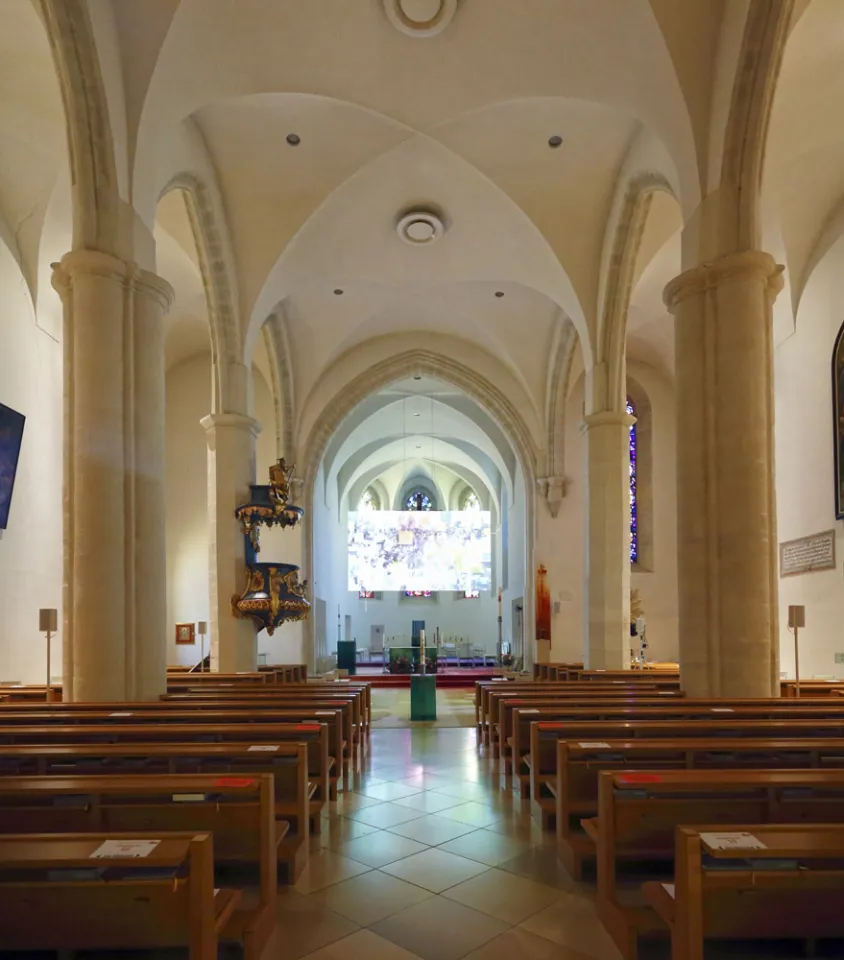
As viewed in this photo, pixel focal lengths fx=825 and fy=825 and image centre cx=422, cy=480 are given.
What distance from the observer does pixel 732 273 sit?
6.86 meters

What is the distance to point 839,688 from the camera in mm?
7801

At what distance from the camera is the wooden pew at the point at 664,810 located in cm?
280

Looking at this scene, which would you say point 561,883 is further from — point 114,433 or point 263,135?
point 263,135

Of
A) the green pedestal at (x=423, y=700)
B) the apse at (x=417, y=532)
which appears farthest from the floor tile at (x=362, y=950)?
the apse at (x=417, y=532)

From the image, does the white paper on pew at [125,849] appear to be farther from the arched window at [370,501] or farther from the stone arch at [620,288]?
the arched window at [370,501]

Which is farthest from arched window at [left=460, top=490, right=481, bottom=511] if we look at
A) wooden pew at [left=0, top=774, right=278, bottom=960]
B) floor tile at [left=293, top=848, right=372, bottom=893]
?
wooden pew at [left=0, top=774, right=278, bottom=960]

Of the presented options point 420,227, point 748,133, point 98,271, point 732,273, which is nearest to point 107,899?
point 98,271

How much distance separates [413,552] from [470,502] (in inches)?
349

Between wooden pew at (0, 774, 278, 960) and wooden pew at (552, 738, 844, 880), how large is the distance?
1413mm

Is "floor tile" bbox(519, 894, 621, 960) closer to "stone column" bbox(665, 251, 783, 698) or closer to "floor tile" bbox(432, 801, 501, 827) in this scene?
"floor tile" bbox(432, 801, 501, 827)

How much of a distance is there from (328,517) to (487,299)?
8.95 metres

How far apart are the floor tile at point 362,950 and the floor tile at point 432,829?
1307mm

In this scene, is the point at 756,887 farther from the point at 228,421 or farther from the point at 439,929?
the point at 228,421

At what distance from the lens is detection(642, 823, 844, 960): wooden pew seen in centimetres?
210
